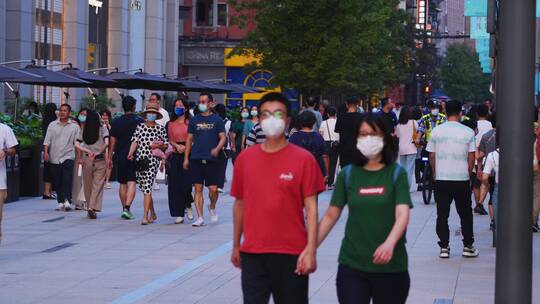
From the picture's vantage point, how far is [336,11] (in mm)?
47500

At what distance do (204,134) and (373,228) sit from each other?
433 inches

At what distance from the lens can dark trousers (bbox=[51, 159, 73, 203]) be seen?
850 inches

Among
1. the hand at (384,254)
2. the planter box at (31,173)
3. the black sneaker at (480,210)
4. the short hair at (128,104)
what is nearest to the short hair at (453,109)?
the short hair at (128,104)

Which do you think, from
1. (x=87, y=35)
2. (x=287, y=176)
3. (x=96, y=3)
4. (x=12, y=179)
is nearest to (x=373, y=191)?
(x=287, y=176)

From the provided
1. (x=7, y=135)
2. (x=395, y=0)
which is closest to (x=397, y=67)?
(x=395, y=0)

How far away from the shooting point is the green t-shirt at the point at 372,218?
24.1 feet

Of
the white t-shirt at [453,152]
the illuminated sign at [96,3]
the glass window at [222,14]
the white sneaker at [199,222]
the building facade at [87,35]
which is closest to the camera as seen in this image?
the white t-shirt at [453,152]

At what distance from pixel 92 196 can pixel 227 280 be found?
7.58 m

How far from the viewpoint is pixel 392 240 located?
7.19m

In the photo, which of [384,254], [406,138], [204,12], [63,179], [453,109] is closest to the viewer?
[384,254]

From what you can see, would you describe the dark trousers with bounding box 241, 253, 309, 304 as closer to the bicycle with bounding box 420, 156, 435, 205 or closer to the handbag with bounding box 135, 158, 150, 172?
the handbag with bounding box 135, 158, 150, 172

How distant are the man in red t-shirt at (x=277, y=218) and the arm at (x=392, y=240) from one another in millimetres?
457

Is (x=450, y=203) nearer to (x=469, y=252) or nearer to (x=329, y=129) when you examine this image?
(x=469, y=252)

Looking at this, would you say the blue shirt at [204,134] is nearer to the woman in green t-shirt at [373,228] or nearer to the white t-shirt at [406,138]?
the white t-shirt at [406,138]
